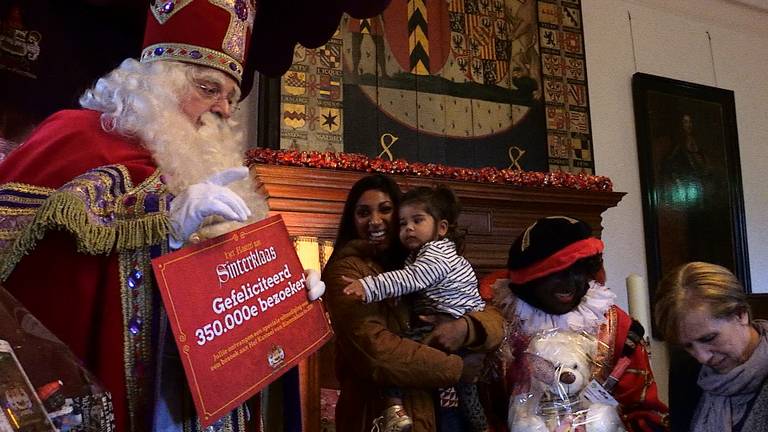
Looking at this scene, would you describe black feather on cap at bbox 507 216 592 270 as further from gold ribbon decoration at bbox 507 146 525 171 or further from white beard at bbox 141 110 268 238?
gold ribbon decoration at bbox 507 146 525 171

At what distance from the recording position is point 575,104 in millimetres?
4840

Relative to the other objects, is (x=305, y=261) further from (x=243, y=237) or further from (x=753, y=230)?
(x=753, y=230)

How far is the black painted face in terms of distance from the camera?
2209 mm

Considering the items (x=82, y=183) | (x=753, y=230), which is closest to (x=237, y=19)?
(x=82, y=183)

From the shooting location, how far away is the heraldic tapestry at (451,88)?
404 cm

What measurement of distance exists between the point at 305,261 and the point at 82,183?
79.8 inches

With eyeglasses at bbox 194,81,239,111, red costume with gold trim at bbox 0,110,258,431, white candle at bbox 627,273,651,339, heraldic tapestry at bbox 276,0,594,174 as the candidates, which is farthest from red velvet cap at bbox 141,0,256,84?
white candle at bbox 627,273,651,339

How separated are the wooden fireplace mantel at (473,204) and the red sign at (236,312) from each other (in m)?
1.93

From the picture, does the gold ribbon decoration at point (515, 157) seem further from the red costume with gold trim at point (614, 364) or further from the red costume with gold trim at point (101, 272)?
the red costume with gold trim at point (101, 272)

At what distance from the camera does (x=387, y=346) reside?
196 centimetres

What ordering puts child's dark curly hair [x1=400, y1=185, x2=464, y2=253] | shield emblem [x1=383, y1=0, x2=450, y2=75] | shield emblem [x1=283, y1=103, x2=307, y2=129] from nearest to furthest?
1. child's dark curly hair [x1=400, y1=185, x2=464, y2=253]
2. shield emblem [x1=283, y1=103, x2=307, y2=129]
3. shield emblem [x1=383, y1=0, x2=450, y2=75]

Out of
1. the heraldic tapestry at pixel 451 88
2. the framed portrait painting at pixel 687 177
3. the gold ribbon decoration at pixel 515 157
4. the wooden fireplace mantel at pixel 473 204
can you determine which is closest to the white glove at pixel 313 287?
the wooden fireplace mantel at pixel 473 204

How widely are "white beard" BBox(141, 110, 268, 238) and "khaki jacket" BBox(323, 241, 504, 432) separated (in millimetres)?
530

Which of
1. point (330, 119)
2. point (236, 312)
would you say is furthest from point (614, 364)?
point (330, 119)
